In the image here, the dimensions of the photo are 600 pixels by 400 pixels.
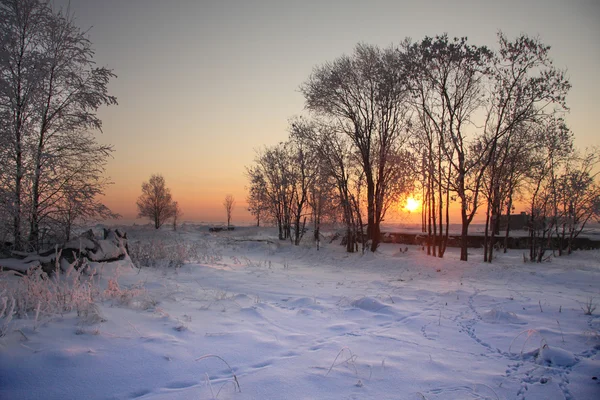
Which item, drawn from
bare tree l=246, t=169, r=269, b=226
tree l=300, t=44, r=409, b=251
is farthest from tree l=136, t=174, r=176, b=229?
tree l=300, t=44, r=409, b=251

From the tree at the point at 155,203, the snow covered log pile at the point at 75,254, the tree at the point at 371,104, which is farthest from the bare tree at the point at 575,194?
the tree at the point at 155,203

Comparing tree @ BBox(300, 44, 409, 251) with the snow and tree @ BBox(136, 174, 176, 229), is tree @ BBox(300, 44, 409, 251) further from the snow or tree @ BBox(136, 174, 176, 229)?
tree @ BBox(136, 174, 176, 229)

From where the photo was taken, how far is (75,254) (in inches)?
250

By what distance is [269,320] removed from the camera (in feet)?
16.0

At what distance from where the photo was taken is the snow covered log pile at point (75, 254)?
6.56 metres

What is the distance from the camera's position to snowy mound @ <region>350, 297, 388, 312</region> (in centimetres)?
592

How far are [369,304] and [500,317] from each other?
2244mm

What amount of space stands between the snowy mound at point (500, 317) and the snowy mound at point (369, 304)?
1736 mm

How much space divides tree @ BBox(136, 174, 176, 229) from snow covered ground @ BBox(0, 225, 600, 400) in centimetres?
4632

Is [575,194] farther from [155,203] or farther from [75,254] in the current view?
[155,203]

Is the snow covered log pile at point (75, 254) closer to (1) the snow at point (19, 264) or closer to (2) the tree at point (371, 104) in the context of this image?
(1) the snow at point (19, 264)

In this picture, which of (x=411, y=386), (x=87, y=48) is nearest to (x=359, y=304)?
(x=411, y=386)

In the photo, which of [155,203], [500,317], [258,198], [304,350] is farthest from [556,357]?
[155,203]

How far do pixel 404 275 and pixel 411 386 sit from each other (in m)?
9.20
